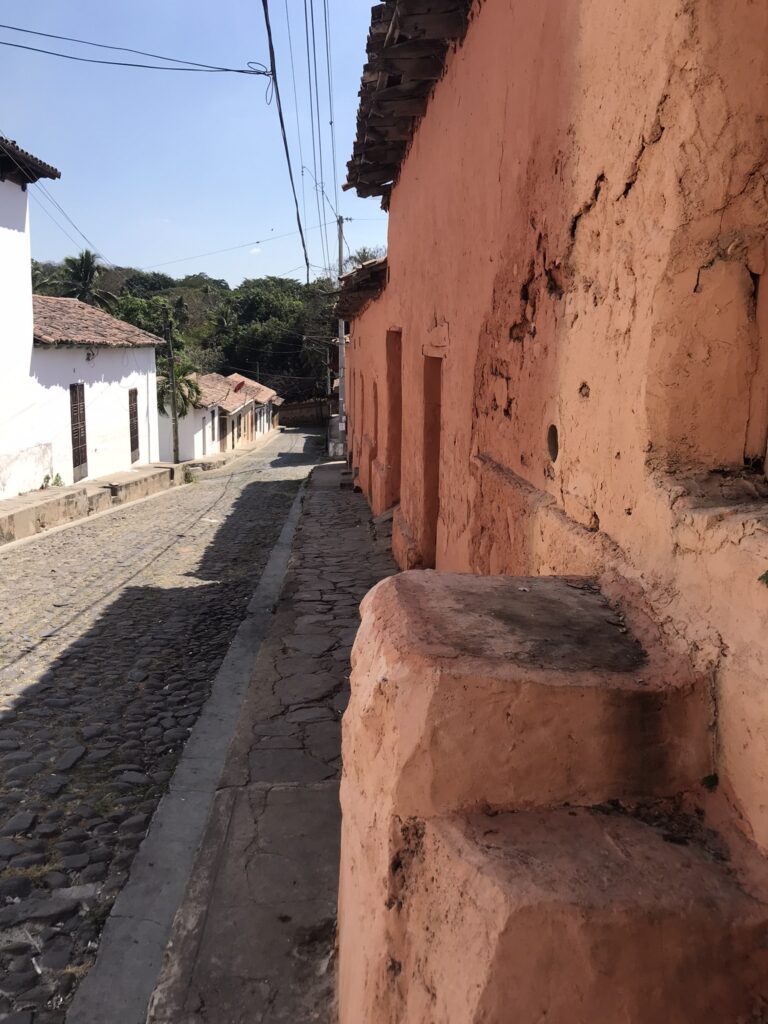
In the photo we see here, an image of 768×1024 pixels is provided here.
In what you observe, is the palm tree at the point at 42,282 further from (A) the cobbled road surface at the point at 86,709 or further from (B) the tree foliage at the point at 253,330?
(A) the cobbled road surface at the point at 86,709

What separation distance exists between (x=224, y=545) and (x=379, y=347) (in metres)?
3.64

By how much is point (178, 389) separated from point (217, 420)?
17.9ft

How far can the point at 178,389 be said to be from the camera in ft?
98.8

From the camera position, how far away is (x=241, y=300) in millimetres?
49531

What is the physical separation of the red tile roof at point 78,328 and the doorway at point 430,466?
12.1 meters

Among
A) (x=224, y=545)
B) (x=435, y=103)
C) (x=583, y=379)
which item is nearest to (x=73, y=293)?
(x=224, y=545)

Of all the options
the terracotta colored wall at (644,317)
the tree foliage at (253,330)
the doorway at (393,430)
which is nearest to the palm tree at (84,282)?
the tree foliage at (253,330)

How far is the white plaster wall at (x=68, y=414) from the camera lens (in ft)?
51.3

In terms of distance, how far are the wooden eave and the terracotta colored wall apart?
90cm

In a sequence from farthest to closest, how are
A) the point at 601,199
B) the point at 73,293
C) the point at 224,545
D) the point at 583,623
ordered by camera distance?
1. the point at 73,293
2. the point at 224,545
3. the point at 601,199
4. the point at 583,623

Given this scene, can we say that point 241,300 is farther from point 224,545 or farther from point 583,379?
point 583,379

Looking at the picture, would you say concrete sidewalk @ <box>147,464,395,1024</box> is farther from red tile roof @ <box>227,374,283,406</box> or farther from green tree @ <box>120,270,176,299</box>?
green tree @ <box>120,270,176,299</box>

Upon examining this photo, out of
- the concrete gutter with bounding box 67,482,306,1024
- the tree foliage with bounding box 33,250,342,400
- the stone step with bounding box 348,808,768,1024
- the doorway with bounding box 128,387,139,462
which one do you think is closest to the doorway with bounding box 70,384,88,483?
the doorway with bounding box 128,387,139,462

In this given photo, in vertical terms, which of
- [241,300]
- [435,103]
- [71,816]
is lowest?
[71,816]
